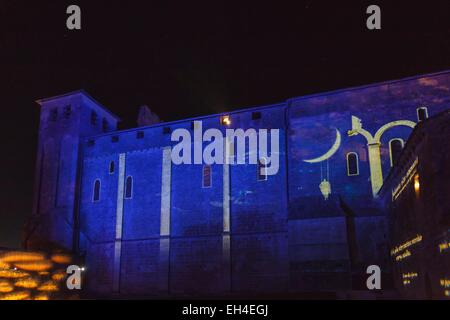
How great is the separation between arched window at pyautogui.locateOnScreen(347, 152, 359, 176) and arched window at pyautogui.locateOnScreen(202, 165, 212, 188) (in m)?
7.52

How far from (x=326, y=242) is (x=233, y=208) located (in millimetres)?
5432

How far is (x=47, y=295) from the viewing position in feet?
64.3

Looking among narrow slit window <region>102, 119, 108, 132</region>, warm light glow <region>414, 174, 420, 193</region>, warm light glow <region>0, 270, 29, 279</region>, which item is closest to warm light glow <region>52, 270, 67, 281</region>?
warm light glow <region>0, 270, 29, 279</region>

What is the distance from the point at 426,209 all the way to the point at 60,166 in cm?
2255

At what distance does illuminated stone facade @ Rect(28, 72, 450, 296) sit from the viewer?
19531 millimetres

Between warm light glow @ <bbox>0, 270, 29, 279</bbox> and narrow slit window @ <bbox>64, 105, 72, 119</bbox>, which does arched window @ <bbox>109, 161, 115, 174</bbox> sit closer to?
narrow slit window @ <bbox>64, 105, 72, 119</bbox>

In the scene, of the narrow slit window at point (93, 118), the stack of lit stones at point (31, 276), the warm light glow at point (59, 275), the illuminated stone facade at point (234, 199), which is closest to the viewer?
the stack of lit stones at point (31, 276)

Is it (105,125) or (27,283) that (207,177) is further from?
(105,125)

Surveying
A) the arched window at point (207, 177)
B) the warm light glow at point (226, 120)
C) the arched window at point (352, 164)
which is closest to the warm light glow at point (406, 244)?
the arched window at point (352, 164)

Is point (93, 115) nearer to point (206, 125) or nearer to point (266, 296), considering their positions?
point (206, 125)

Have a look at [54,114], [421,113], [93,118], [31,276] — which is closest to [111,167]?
[93,118]

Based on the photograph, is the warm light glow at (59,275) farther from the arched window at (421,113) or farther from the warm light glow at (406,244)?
the arched window at (421,113)

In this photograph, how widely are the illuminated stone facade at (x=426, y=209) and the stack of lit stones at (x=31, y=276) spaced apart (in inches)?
608

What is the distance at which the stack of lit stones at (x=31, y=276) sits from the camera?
57.3ft
